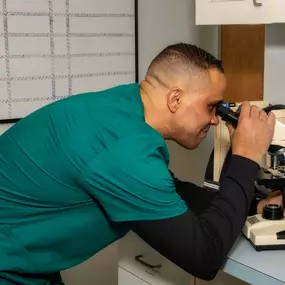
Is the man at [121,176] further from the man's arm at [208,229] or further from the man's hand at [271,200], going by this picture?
the man's hand at [271,200]

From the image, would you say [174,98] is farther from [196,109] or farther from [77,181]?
[77,181]

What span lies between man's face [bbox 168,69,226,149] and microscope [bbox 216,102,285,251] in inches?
2.5

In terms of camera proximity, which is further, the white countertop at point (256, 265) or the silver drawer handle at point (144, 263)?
the silver drawer handle at point (144, 263)

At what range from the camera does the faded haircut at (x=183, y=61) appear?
1464 mm

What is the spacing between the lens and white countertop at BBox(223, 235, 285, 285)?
1336 mm

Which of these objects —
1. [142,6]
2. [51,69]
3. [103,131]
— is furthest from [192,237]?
[142,6]

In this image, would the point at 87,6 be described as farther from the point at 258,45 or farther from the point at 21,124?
the point at 21,124

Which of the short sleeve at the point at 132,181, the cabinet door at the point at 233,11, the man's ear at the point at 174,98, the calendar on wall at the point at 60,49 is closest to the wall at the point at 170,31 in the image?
the calendar on wall at the point at 60,49

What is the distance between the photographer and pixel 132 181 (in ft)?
4.07

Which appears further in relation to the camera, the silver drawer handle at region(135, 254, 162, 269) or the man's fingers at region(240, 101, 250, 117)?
the silver drawer handle at region(135, 254, 162, 269)

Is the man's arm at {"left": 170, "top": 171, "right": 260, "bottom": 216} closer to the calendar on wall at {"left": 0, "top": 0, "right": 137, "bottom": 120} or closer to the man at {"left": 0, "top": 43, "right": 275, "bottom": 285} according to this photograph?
the man at {"left": 0, "top": 43, "right": 275, "bottom": 285}

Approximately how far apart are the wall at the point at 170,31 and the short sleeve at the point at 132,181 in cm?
124

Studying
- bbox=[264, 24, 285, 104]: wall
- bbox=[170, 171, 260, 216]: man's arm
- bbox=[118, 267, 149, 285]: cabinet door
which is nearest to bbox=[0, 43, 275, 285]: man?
bbox=[170, 171, 260, 216]: man's arm

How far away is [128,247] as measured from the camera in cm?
181
